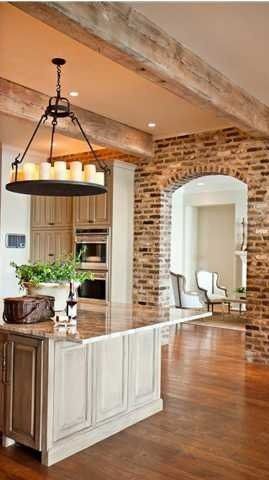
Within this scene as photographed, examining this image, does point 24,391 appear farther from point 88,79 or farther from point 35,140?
point 35,140

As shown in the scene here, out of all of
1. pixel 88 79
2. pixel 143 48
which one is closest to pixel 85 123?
pixel 88 79

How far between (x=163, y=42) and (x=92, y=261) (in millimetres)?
3778

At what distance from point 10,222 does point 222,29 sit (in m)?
4.77

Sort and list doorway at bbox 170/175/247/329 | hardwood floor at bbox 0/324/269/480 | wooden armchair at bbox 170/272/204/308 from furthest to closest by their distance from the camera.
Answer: doorway at bbox 170/175/247/329, wooden armchair at bbox 170/272/204/308, hardwood floor at bbox 0/324/269/480

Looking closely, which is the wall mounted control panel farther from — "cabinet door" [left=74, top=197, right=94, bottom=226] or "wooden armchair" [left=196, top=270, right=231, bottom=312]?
"wooden armchair" [left=196, top=270, right=231, bottom=312]

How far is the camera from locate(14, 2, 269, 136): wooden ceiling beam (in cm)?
266

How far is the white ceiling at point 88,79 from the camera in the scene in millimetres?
3488

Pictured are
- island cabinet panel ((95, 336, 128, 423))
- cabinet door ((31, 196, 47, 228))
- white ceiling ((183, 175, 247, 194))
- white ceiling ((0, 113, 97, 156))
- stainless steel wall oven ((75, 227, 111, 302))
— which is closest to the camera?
island cabinet panel ((95, 336, 128, 423))

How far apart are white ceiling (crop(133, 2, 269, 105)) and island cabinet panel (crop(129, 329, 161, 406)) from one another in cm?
235

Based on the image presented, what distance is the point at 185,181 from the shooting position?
6.48 m

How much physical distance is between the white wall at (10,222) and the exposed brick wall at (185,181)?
190 cm

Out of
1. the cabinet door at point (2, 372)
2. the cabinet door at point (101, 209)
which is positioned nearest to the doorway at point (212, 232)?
the cabinet door at point (101, 209)

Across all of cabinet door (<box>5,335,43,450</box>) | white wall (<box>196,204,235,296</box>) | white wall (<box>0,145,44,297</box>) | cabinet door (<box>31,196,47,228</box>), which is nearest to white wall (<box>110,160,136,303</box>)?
cabinet door (<box>31,196,47,228</box>)

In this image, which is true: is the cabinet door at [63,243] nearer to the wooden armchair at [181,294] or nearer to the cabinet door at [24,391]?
the wooden armchair at [181,294]
